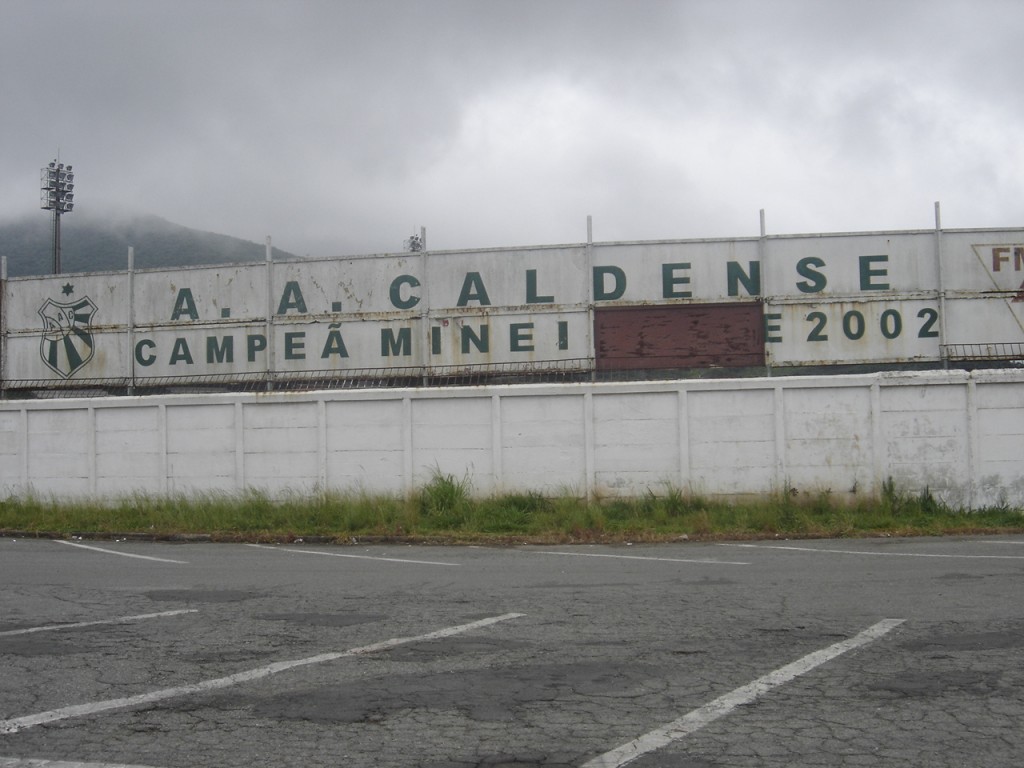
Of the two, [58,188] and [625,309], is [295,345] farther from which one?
[58,188]

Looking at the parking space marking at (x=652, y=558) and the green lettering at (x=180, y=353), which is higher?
the green lettering at (x=180, y=353)

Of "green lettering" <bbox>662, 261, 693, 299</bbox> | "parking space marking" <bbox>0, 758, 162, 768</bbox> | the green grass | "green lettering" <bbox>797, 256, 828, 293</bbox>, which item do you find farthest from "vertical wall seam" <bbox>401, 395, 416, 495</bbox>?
"parking space marking" <bbox>0, 758, 162, 768</bbox>

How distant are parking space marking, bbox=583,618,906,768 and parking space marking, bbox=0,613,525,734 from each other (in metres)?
2.50

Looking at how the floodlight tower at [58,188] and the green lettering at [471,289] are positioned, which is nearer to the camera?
the green lettering at [471,289]

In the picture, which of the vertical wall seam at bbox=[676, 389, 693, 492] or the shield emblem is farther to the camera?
the shield emblem

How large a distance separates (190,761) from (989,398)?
15.4m

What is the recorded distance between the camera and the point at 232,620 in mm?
8367

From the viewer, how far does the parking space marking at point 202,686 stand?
18.0 ft

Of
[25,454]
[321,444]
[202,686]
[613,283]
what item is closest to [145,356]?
[25,454]

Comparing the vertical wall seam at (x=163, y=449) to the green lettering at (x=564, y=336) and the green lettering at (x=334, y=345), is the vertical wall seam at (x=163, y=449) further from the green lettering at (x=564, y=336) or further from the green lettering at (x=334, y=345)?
the green lettering at (x=564, y=336)

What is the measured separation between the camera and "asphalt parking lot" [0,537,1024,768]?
4.97m

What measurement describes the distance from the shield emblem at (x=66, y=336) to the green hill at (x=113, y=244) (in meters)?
62.5

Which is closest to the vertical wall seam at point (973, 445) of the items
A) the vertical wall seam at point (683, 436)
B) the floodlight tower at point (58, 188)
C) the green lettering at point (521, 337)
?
the vertical wall seam at point (683, 436)

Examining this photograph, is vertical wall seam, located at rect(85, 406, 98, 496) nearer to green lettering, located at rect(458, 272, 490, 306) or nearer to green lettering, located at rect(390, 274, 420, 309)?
green lettering, located at rect(390, 274, 420, 309)
